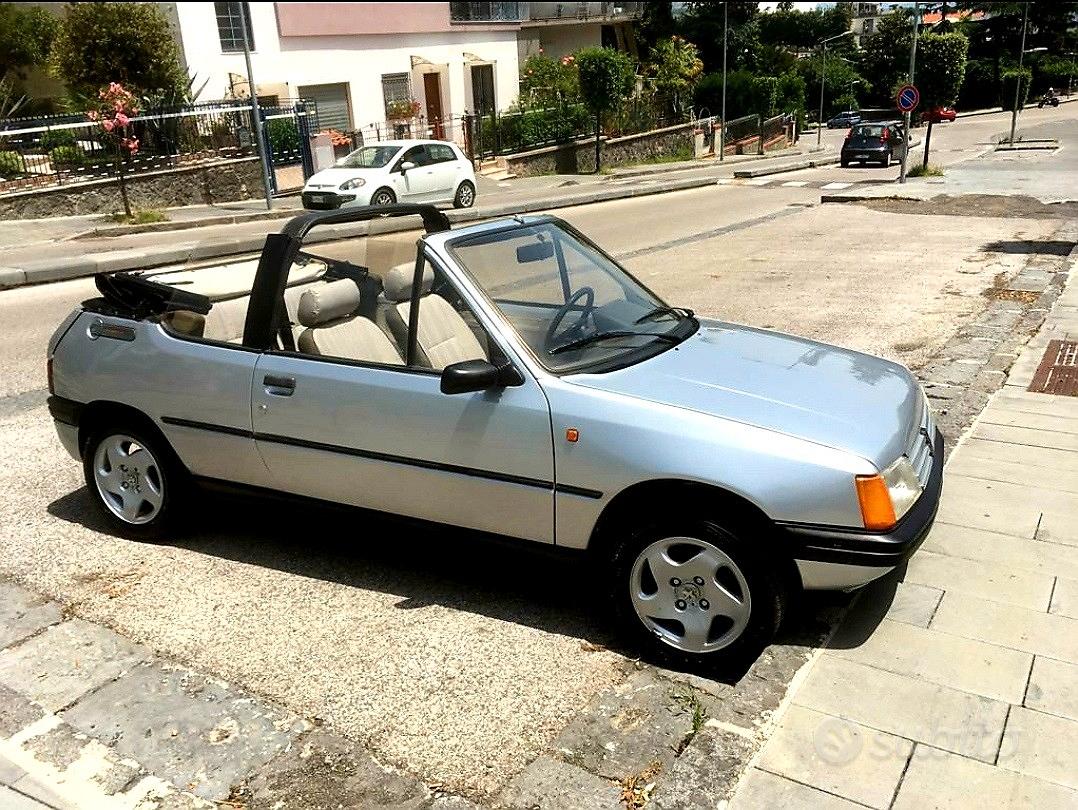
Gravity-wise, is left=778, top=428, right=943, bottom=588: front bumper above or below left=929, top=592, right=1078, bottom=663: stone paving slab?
above

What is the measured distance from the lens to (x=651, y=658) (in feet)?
11.8

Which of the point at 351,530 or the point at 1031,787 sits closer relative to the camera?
the point at 1031,787

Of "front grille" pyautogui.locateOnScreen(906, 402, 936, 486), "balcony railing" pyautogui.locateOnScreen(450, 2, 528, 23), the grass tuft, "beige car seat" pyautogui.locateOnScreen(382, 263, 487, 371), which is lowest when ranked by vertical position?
the grass tuft

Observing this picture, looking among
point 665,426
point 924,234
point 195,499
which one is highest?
point 665,426

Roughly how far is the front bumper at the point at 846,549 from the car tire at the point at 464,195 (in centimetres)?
2091

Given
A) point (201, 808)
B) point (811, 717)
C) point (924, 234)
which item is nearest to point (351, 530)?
point (201, 808)

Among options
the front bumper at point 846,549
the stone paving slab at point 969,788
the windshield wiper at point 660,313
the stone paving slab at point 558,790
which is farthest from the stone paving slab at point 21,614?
the stone paving slab at point 969,788

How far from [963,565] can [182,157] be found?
77.9 ft

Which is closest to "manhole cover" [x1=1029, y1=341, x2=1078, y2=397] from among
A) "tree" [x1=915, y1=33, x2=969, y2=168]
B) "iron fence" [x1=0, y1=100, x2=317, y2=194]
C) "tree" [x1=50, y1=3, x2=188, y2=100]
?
"iron fence" [x1=0, y1=100, x2=317, y2=194]

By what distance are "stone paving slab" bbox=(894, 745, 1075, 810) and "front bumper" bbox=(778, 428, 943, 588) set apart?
0.62 metres

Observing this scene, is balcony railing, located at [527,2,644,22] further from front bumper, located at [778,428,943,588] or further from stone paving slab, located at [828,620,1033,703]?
front bumper, located at [778,428,943,588]

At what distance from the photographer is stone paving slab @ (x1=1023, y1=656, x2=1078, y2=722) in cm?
323

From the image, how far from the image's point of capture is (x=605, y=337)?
4027mm

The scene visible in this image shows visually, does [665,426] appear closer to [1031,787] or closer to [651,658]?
[651,658]
